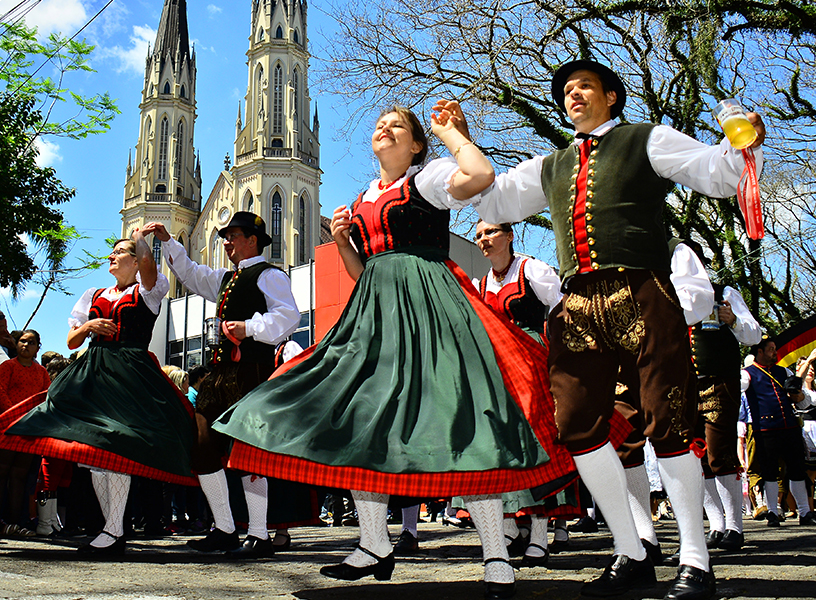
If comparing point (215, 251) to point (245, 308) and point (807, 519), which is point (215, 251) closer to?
point (807, 519)

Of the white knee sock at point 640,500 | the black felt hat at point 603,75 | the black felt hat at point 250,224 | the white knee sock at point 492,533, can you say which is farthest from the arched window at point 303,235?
the white knee sock at point 492,533

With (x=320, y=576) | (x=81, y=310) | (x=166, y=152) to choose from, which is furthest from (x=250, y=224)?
(x=166, y=152)

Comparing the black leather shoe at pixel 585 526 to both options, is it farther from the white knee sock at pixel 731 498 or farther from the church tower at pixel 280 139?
the church tower at pixel 280 139

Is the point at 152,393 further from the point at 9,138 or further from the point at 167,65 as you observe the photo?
the point at 167,65

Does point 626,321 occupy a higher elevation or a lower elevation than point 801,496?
higher

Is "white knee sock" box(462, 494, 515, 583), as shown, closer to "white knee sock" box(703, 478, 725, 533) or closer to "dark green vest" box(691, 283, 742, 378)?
"white knee sock" box(703, 478, 725, 533)

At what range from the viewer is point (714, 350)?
482 cm

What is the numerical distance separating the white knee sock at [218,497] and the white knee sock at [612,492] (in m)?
2.50

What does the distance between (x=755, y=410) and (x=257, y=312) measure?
563cm

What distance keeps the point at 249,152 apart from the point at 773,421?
6132 centimetres

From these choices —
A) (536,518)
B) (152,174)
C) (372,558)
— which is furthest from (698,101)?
(152,174)

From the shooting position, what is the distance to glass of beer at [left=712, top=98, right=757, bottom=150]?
2.40m

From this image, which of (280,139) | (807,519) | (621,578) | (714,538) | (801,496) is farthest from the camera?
(280,139)

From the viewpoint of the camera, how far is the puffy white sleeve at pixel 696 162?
259 centimetres
